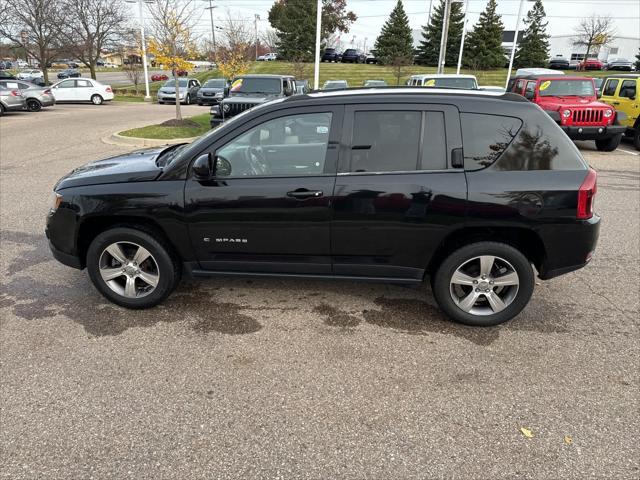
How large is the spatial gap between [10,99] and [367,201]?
70.5 ft

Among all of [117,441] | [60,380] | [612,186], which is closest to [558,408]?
[117,441]

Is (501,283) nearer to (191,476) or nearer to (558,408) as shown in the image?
(558,408)

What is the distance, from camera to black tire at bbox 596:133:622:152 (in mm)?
12074

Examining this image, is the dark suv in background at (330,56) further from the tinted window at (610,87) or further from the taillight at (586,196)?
the taillight at (586,196)

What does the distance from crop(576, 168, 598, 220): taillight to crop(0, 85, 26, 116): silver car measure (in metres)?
22.4

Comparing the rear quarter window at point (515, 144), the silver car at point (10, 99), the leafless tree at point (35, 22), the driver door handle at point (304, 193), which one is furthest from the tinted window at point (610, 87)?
the leafless tree at point (35, 22)

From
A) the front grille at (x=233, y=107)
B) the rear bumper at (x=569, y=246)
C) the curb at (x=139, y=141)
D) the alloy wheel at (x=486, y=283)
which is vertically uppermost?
the front grille at (x=233, y=107)

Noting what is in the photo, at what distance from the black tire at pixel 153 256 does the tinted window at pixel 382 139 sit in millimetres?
1657

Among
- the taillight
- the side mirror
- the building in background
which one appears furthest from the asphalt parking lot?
the building in background

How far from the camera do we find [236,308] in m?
3.89

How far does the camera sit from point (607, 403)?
2.78m

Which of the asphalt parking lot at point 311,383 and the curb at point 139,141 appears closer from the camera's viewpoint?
the asphalt parking lot at point 311,383

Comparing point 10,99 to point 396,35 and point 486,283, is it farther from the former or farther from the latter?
point 396,35

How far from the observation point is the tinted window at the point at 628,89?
1257 cm
